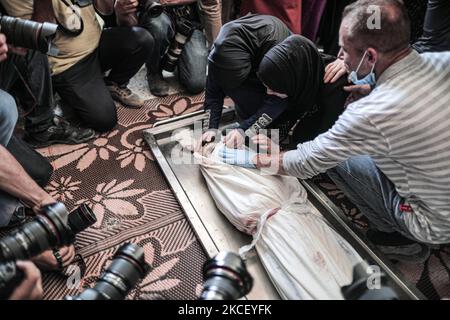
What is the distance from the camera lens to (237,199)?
1.11 m

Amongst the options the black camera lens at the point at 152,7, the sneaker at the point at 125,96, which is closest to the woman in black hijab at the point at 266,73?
the black camera lens at the point at 152,7

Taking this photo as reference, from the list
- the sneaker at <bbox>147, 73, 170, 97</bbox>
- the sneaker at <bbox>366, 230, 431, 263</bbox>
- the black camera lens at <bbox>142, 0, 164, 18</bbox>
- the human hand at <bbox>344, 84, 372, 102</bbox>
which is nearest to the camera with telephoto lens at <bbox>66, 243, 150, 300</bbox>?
the sneaker at <bbox>366, 230, 431, 263</bbox>

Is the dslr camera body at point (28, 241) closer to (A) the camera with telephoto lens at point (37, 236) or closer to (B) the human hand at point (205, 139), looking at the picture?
(A) the camera with telephoto lens at point (37, 236)

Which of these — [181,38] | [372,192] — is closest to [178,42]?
[181,38]

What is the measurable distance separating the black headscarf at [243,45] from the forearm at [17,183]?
0.65 m

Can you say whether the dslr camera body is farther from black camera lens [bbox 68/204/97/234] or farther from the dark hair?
the dark hair

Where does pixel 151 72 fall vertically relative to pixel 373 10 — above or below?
below

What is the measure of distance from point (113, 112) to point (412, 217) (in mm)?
1124

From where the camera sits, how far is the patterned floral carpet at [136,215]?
103 cm

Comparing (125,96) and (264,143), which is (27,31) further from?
(264,143)

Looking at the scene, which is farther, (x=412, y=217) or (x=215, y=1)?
Answer: (x=215, y=1)

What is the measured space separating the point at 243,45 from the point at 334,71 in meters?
0.31
